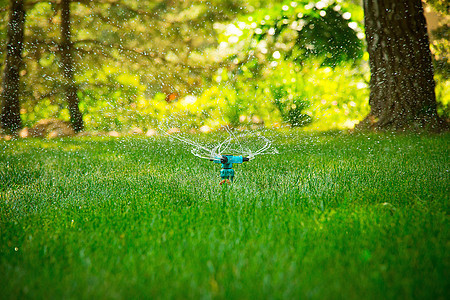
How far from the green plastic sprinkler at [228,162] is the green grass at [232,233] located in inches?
3.2

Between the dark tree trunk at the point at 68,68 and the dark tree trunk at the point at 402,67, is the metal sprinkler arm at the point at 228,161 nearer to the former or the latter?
the dark tree trunk at the point at 402,67

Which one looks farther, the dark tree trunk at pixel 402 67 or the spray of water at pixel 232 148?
the dark tree trunk at pixel 402 67

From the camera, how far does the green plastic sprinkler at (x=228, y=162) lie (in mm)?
1861

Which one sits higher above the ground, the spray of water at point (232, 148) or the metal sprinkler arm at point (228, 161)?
the spray of water at point (232, 148)

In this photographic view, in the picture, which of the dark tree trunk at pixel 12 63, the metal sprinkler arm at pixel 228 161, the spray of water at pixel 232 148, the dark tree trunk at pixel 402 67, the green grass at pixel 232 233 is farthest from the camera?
the dark tree trunk at pixel 12 63

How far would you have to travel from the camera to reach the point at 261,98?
696 cm

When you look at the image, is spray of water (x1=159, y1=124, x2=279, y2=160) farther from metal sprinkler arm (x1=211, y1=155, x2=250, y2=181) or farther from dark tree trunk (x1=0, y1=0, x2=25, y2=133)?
dark tree trunk (x1=0, y1=0, x2=25, y2=133)

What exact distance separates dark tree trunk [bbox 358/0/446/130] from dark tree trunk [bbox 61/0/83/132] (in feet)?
20.2

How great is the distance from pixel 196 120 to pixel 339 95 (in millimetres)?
3080

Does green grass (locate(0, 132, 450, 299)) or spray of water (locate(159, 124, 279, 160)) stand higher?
spray of water (locate(159, 124, 279, 160))

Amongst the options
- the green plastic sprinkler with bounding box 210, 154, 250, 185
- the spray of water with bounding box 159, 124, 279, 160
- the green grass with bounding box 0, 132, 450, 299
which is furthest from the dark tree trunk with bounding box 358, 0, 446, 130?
the green plastic sprinkler with bounding box 210, 154, 250, 185

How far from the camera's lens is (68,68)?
24.9 feet

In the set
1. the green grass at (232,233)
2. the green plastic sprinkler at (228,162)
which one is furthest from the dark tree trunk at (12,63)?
the green plastic sprinkler at (228,162)

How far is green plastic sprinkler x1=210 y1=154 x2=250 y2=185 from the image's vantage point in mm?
1861
